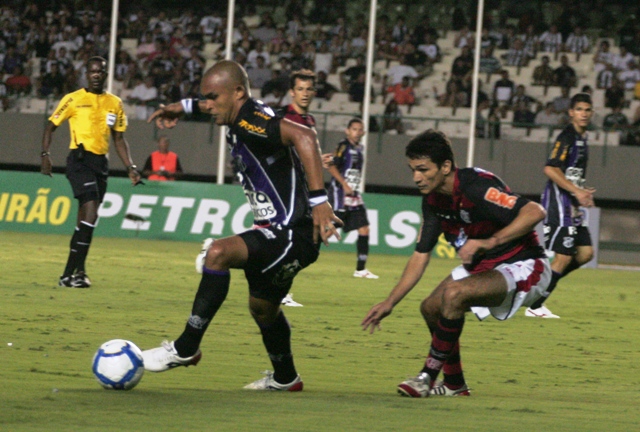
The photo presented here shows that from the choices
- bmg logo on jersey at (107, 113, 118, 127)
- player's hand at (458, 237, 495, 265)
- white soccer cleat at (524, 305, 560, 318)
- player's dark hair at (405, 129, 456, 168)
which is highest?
bmg logo on jersey at (107, 113, 118, 127)

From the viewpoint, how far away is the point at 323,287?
13836 millimetres

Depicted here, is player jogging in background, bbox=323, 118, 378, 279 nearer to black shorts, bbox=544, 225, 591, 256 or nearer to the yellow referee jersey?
the yellow referee jersey

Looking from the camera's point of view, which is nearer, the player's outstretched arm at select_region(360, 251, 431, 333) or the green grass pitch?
the green grass pitch

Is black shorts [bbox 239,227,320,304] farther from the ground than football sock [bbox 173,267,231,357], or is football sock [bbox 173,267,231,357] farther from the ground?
black shorts [bbox 239,227,320,304]

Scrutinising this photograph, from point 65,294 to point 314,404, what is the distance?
19.6 ft

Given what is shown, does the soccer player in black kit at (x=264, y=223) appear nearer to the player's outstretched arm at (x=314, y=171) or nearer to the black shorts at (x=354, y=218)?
the player's outstretched arm at (x=314, y=171)

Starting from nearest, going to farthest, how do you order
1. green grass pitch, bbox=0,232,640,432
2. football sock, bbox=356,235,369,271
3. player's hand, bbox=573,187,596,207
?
green grass pitch, bbox=0,232,640,432 < player's hand, bbox=573,187,596,207 < football sock, bbox=356,235,369,271

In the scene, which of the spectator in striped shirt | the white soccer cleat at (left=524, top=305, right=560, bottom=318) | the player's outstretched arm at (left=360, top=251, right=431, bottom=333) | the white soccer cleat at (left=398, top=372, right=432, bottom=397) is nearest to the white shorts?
the player's outstretched arm at (left=360, top=251, right=431, bottom=333)

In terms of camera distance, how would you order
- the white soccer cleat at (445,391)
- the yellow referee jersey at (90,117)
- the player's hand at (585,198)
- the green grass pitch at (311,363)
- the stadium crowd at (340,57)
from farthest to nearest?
1. the stadium crowd at (340,57)
2. the yellow referee jersey at (90,117)
3. the player's hand at (585,198)
4. the white soccer cleat at (445,391)
5. the green grass pitch at (311,363)

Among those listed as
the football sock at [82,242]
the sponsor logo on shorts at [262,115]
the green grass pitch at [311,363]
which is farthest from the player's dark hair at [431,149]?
the football sock at [82,242]

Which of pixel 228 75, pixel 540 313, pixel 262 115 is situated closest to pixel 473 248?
pixel 262 115

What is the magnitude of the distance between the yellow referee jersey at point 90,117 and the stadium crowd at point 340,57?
48.2ft

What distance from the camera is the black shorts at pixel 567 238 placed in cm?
1189

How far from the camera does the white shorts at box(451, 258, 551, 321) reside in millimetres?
6457
